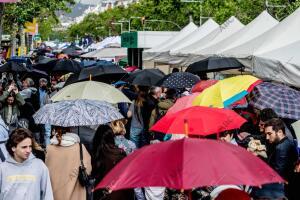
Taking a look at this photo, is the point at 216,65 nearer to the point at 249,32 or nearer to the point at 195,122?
the point at 249,32

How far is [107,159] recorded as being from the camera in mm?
7258

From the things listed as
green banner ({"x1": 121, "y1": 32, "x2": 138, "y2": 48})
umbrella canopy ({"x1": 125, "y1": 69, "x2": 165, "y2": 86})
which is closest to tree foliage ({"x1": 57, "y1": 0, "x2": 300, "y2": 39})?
green banner ({"x1": 121, "y1": 32, "x2": 138, "y2": 48})

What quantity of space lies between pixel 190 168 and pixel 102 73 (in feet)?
34.3

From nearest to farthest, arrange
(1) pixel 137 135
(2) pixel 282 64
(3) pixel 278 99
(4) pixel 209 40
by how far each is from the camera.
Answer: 1. (3) pixel 278 99
2. (2) pixel 282 64
3. (1) pixel 137 135
4. (4) pixel 209 40

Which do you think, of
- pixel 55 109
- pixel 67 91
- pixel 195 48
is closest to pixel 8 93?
pixel 67 91

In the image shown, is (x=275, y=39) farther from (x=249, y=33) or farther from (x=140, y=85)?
(x=249, y=33)

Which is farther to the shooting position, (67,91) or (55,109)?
(67,91)

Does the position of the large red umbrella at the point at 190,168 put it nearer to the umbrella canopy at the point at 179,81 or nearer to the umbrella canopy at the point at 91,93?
the umbrella canopy at the point at 91,93

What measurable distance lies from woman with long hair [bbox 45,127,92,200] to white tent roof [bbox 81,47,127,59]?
27716 mm

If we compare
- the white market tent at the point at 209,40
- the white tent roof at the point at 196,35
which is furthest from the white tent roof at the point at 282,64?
the white tent roof at the point at 196,35

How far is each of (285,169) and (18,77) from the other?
13969mm

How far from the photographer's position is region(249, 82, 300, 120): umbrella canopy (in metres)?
9.23

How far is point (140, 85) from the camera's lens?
12.6 metres

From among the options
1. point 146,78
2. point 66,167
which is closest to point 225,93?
point 66,167
